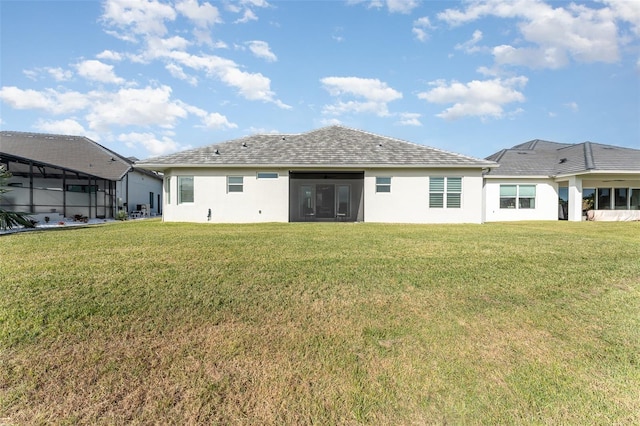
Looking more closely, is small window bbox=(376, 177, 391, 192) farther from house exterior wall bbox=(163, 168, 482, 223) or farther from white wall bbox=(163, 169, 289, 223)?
white wall bbox=(163, 169, 289, 223)

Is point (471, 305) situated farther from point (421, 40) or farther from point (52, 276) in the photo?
point (421, 40)

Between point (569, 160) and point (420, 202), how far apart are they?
1263 centimetres

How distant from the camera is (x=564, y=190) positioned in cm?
2109

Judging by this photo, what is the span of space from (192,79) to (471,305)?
41.2 ft

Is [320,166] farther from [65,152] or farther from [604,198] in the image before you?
[65,152]

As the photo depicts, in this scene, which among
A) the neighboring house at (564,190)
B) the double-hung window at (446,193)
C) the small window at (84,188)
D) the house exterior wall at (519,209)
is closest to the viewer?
the double-hung window at (446,193)

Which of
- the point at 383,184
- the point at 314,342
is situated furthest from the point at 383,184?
the point at 314,342

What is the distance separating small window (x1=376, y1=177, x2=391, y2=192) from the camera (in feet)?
54.6

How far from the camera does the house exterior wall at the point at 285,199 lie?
16.4 m

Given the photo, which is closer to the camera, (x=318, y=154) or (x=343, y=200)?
(x=318, y=154)

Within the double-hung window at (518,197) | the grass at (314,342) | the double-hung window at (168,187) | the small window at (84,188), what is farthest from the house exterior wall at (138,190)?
the double-hung window at (518,197)

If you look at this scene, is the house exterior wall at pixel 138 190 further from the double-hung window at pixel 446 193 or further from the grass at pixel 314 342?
the double-hung window at pixel 446 193

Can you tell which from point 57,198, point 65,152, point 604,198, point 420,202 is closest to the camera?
point 420,202

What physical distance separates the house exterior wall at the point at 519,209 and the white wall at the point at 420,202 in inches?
204
